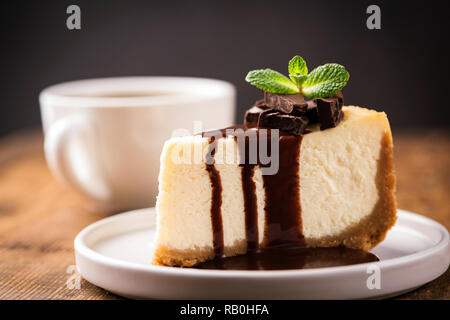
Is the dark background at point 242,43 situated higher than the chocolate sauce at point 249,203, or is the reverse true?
the dark background at point 242,43

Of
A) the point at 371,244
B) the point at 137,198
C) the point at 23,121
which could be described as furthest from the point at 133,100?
the point at 23,121

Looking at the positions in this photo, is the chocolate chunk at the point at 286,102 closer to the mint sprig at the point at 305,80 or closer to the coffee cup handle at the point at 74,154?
the mint sprig at the point at 305,80

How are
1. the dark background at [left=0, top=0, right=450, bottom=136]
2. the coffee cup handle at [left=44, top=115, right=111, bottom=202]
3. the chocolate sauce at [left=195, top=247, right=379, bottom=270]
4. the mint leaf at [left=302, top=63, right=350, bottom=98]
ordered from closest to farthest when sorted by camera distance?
the chocolate sauce at [left=195, top=247, right=379, bottom=270], the mint leaf at [left=302, top=63, right=350, bottom=98], the coffee cup handle at [left=44, top=115, right=111, bottom=202], the dark background at [left=0, top=0, right=450, bottom=136]

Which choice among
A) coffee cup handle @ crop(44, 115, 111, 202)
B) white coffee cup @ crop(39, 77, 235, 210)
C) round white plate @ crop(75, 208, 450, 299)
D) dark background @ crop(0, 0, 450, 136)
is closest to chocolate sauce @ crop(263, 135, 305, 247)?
round white plate @ crop(75, 208, 450, 299)

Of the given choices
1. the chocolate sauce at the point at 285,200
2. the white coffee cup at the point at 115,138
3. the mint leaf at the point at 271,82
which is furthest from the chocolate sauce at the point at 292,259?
the white coffee cup at the point at 115,138

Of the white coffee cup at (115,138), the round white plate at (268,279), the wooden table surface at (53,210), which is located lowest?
the wooden table surface at (53,210)

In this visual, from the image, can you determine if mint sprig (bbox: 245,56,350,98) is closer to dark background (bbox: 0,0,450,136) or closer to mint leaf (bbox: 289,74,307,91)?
mint leaf (bbox: 289,74,307,91)
